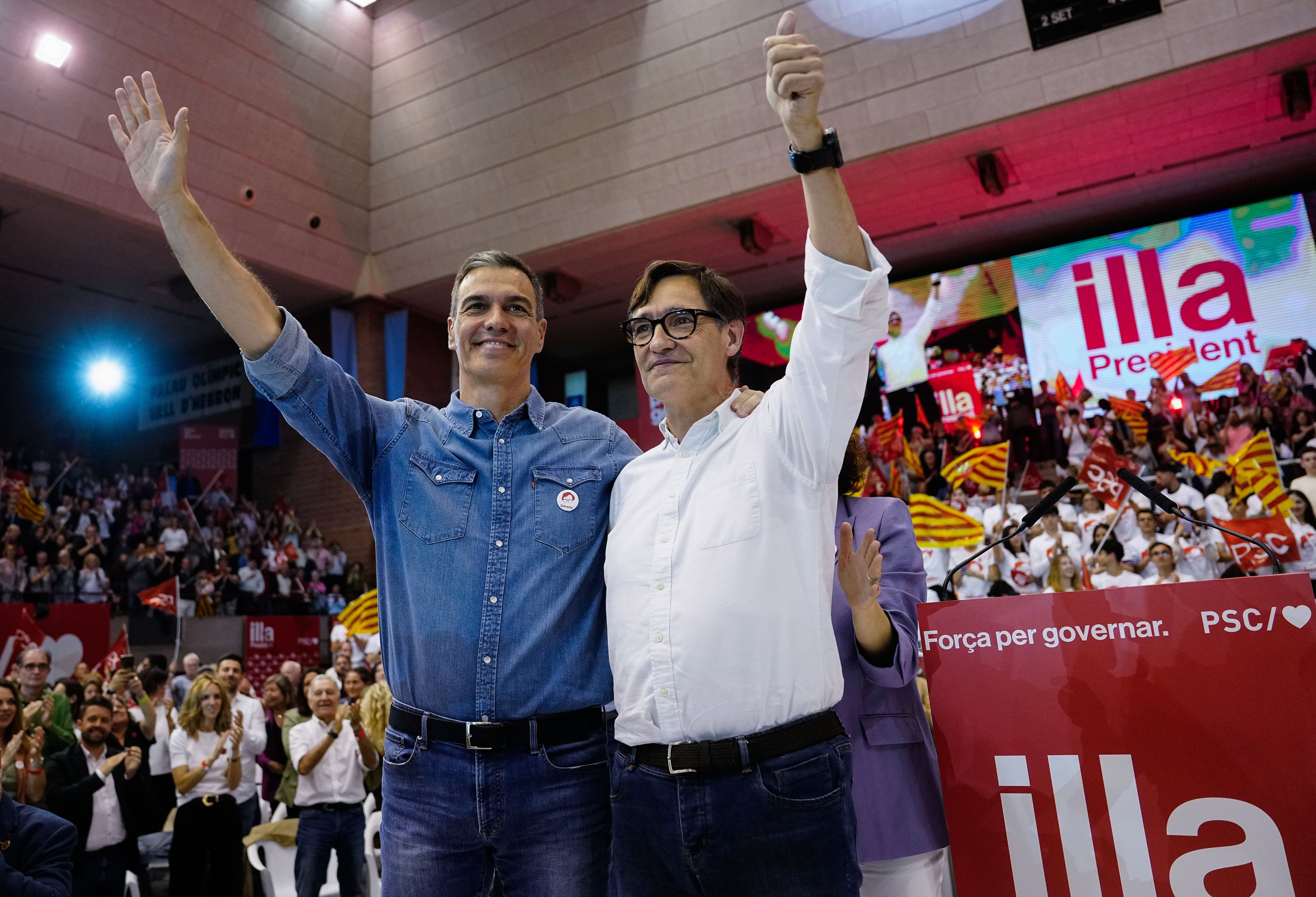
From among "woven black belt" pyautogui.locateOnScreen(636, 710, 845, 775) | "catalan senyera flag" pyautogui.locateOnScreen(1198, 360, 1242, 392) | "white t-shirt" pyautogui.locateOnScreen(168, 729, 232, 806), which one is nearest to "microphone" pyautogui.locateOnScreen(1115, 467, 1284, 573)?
"woven black belt" pyautogui.locateOnScreen(636, 710, 845, 775)

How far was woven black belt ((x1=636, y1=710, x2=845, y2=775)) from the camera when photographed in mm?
1468

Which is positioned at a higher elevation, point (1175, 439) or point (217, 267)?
point (1175, 439)

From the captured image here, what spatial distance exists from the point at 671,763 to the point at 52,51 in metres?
11.0

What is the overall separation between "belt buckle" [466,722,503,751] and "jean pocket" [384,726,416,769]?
108 millimetres

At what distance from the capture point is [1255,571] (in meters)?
7.20

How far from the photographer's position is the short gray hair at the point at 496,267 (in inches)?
78.4

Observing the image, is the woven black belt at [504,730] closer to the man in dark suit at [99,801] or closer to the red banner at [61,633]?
the man in dark suit at [99,801]

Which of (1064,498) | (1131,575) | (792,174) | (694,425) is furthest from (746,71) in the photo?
(694,425)

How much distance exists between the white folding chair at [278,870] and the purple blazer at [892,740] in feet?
14.4

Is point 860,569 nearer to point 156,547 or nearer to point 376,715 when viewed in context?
point 376,715

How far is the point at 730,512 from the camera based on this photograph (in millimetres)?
1603

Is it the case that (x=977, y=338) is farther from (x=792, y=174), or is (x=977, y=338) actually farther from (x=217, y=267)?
(x=217, y=267)

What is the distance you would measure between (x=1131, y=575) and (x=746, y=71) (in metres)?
6.51

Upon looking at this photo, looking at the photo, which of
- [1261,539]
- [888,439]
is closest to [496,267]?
[1261,539]
